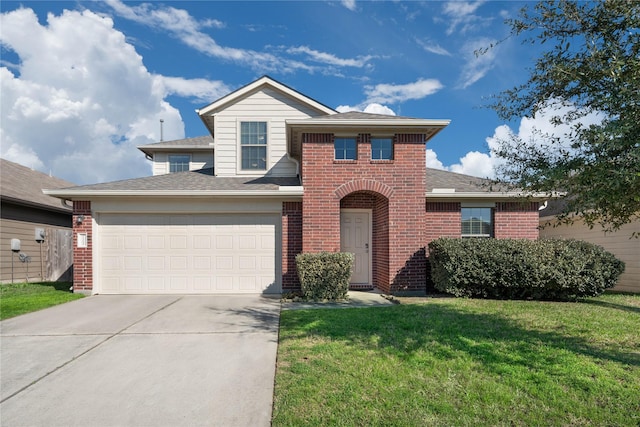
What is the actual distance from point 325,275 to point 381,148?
3.81 m

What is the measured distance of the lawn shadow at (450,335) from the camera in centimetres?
457

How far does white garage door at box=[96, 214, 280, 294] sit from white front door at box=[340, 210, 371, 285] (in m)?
2.24

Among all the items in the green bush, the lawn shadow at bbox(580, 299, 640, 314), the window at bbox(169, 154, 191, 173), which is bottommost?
the lawn shadow at bbox(580, 299, 640, 314)

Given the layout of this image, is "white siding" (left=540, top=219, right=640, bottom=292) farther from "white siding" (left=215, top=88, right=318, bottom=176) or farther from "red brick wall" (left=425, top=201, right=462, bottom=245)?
"white siding" (left=215, top=88, right=318, bottom=176)

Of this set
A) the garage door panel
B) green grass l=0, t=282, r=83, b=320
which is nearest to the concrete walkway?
the garage door panel

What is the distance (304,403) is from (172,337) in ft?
10.7

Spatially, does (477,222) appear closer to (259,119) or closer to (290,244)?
(290,244)

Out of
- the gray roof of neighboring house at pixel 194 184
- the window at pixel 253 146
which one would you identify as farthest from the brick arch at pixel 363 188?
the window at pixel 253 146

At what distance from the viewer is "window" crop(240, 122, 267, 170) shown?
11969 mm

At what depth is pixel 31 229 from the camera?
43.2ft

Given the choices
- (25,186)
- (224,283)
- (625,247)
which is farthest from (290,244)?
(25,186)

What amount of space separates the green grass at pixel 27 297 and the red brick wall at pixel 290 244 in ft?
17.9

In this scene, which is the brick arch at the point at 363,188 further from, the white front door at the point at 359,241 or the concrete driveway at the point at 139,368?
the concrete driveway at the point at 139,368

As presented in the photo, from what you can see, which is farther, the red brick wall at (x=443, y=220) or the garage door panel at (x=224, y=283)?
the red brick wall at (x=443, y=220)
